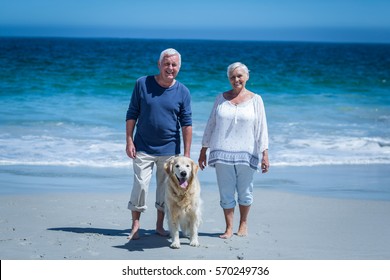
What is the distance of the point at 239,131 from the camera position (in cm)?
538

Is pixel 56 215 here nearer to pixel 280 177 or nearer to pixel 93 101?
pixel 280 177

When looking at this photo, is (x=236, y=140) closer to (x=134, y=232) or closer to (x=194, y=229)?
(x=194, y=229)

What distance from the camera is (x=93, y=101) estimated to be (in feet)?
59.4

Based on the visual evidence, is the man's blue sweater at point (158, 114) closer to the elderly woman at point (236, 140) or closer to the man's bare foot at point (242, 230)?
the elderly woman at point (236, 140)

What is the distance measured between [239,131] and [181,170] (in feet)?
2.54

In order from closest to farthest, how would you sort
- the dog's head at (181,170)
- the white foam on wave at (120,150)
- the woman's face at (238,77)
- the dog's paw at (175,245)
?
1. the dog's head at (181,170)
2. the dog's paw at (175,245)
3. the woman's face at (238,77)
4. the white foam on wave at (120,150)

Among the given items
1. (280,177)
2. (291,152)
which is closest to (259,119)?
(280,177)

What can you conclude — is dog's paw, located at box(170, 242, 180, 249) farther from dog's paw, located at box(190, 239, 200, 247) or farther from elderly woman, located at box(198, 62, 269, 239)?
elderly woman, located at box(198, 62, 269, 239)

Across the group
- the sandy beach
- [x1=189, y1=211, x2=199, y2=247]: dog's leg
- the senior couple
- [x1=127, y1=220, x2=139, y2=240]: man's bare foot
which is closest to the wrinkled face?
the senior couple

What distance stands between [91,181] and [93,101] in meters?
10.6

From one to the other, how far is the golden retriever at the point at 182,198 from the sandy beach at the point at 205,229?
0.16 meters

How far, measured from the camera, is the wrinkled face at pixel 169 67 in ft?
16.9

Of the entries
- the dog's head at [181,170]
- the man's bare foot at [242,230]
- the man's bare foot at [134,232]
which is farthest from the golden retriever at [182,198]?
the man's bare foot at [242,230]

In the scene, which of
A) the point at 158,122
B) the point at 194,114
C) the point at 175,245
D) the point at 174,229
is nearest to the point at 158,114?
the point at 158,122
